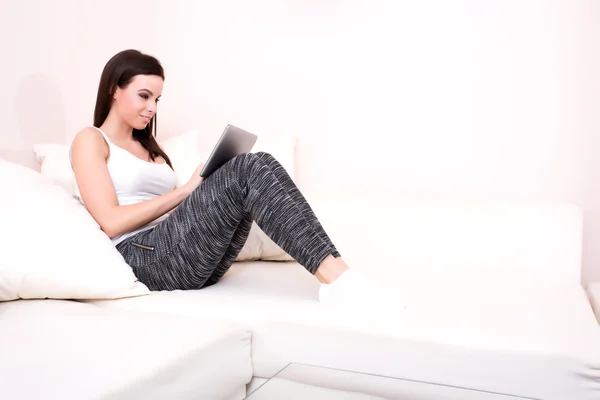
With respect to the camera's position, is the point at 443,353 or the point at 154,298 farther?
the point at 154,298

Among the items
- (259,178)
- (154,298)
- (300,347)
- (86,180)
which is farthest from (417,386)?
(86,180)

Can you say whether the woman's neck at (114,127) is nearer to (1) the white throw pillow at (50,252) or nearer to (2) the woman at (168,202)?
(2) the woman at (168,202)

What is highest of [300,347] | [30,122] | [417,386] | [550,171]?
[30,122]

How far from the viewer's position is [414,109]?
2.29 metres

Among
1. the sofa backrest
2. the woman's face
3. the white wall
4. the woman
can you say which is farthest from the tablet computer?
the white wall

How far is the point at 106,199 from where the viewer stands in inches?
67.1

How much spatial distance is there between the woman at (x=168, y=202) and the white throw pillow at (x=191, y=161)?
0.21 meters

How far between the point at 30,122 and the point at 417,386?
8.08 feet

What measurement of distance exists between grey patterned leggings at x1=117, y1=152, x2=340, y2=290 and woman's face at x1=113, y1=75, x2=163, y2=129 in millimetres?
439

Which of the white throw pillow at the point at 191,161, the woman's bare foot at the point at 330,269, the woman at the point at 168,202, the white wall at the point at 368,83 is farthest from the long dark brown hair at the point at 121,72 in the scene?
the woman's bare foot at the point at 330,269

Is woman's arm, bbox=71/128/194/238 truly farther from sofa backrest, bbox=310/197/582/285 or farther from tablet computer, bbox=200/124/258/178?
sofa backrest, bbox=310/197/582/285

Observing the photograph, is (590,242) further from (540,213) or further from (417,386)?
(417,386)

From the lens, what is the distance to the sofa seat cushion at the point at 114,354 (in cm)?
96

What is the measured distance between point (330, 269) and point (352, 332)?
20 centimetres
